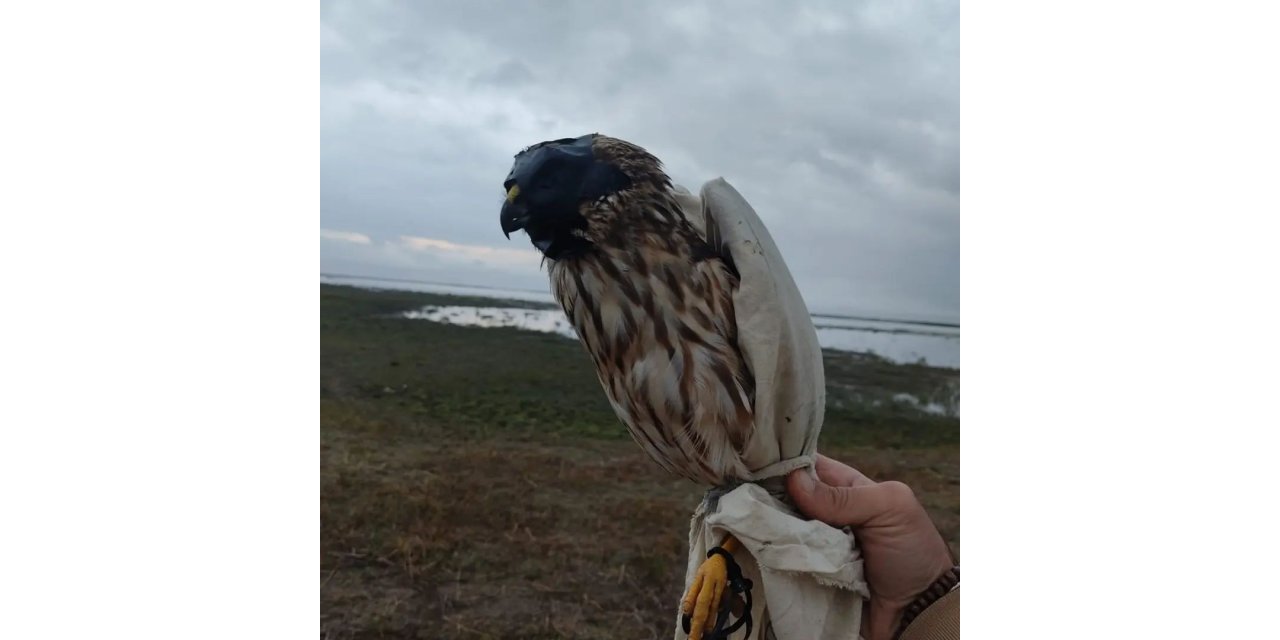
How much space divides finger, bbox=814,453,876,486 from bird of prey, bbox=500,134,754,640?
0.54ft

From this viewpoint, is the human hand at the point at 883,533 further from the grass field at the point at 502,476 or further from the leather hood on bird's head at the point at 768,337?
the grass field at the point at 502,476

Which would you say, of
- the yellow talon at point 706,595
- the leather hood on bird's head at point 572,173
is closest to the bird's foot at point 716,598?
the yellow talon at point 706,595

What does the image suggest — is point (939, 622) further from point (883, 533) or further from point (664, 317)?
point (664, 317)

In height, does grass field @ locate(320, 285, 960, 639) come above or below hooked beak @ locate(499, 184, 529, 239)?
below

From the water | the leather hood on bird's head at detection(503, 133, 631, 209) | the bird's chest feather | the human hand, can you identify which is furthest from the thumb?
the water

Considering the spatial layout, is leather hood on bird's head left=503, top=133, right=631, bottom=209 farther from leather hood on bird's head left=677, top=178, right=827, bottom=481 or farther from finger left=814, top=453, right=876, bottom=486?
finger left=814, top=453, right=876, bottom=486

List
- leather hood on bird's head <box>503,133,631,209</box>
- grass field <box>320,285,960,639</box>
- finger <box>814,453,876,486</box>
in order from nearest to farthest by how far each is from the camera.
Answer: leather hood on bird's head <box>503,133,631,209</box>, finger <box>814,453,876,486</box>, grass field <box>320,285,960,639</box>

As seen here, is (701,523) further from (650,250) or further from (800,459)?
(650,250)

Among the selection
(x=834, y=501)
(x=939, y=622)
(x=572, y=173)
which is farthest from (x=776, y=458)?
(x=572, y=173)

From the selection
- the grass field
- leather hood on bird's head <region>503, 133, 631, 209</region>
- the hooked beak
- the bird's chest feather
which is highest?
leather hood on bird's head <region>503, 133, 631, 209</region>

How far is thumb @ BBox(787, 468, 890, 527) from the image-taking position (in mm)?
1000

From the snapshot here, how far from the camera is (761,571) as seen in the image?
962mm

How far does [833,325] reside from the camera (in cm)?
185

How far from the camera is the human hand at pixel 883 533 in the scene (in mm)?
1003
